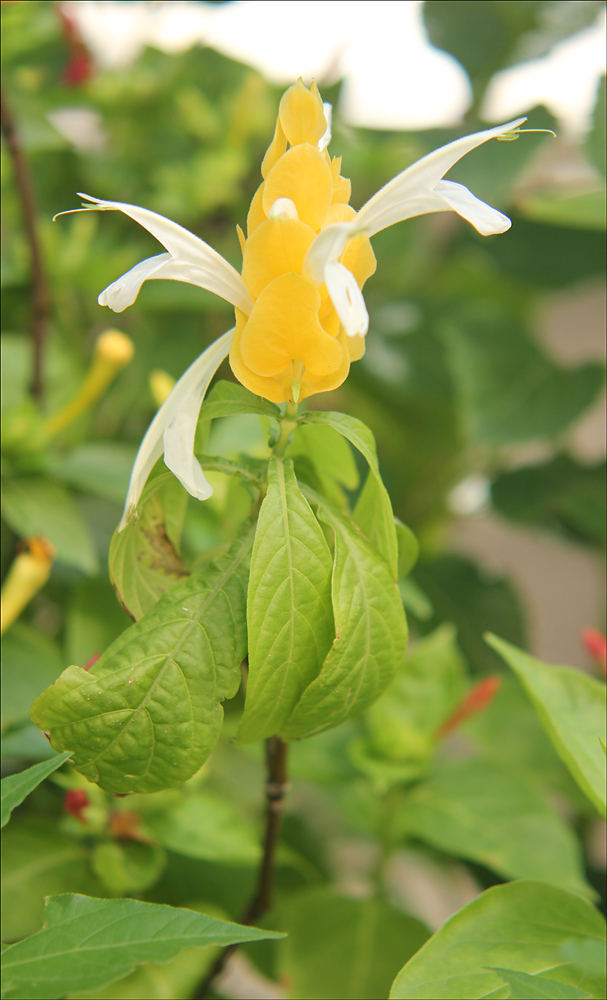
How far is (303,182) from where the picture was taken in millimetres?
178

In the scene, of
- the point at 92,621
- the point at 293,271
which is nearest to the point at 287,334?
the point at 293,271

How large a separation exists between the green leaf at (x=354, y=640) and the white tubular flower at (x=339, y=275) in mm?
62

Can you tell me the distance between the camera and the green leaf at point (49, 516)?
0.33 metres

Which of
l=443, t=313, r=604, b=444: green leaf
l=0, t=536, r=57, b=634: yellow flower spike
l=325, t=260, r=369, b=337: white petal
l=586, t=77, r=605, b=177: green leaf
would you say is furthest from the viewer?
l=443, t=313, r=604, b=444: green leaf

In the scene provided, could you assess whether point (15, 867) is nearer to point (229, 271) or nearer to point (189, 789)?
point (189, 789)

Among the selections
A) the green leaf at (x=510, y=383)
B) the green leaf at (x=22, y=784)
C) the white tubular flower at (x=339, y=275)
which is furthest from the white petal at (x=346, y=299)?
the green leaf at (x=510, y=383)

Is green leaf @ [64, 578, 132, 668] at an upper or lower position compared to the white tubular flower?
lower

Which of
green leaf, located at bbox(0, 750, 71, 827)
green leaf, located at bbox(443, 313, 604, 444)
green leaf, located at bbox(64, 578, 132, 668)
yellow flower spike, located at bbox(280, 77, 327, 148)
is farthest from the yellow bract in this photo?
green leaf, located at bbox(443, 313, 604, 444)

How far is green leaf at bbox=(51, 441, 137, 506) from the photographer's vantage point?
36 cm

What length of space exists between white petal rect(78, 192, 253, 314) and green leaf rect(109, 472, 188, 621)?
0.18 ft

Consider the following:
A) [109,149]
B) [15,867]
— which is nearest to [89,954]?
[15,867]

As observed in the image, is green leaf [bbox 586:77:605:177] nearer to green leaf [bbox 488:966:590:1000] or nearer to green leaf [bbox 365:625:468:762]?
green leaf [bbox 365:625:468:762]

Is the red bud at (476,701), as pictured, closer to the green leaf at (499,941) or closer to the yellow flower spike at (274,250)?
the green leaf at (499,941)

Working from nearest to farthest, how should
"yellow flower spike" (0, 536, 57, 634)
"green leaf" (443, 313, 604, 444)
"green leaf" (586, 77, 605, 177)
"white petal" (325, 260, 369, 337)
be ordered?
"white petal" (325, 260, 369, 337)
"yellow flower spike" (0, 536, 57, 634)
"green leaf" (586, 77, 605, 177)
"green leaf" (443, 313, 604, 444)
